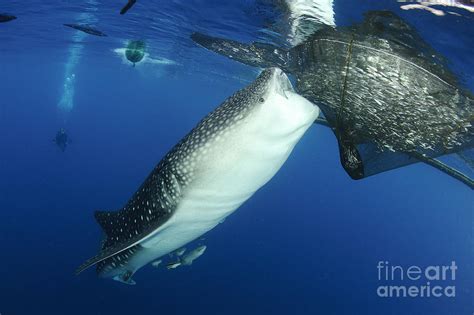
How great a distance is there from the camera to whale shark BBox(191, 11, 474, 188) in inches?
197

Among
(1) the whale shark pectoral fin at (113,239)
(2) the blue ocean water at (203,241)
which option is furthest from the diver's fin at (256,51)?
(1) the whale shark pectoral fin at (113,239)

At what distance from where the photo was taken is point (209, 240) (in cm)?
2092

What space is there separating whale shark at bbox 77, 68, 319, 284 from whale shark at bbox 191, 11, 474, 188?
68.4 inches

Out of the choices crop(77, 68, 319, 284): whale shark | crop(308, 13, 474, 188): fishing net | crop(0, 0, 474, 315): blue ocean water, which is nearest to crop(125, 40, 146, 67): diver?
crop(0, 0, 474, 315): blue ocean water

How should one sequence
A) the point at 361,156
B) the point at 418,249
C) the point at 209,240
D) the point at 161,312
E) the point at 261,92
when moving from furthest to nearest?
the point at 418,249, the point at 209,240, the point at 161,312, the point at 361,156, the point at 261,92

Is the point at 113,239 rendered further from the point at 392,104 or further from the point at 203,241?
the point at 203,241

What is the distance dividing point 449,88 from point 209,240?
17530mm

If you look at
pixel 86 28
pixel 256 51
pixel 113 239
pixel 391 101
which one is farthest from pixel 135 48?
pixel 391 101

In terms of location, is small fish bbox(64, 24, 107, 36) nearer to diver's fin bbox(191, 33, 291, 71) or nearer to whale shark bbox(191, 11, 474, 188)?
A: diver's fin bbox(191, 33, 291, 71)

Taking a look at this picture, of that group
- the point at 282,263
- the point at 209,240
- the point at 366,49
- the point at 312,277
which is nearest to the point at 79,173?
the point at 209,240

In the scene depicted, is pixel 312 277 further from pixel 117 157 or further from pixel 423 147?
pixel 117 157

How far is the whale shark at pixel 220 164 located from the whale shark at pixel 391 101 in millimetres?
1737

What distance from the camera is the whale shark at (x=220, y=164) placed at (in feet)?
9.98

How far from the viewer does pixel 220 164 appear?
138 inches
